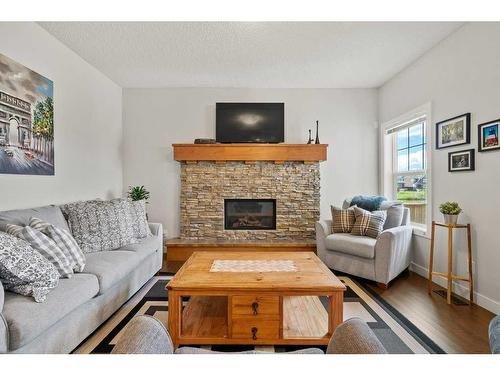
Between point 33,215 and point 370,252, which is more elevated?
point 33,215

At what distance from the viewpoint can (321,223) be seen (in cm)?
373

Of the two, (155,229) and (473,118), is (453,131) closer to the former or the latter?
(473,118)

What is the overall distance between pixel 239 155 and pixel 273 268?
2.27 metres

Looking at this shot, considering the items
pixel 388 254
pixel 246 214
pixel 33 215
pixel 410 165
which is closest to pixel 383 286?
pixel 388 254

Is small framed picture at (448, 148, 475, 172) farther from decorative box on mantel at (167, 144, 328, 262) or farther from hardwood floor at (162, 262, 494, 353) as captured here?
decorative box on mantel at (167, 144, 328, 262)

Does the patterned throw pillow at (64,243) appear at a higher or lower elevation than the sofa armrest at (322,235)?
higher

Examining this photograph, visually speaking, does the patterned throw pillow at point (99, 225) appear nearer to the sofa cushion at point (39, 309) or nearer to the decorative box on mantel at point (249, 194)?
the sofa cushion at point (39, 309)

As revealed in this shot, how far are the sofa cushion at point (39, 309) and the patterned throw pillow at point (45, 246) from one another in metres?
0.09

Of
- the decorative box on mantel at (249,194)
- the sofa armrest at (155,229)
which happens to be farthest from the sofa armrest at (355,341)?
the decorative box on mantel at (249,194)

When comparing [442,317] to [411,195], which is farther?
[411,195]

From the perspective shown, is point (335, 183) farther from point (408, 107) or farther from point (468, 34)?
point (468, 34)

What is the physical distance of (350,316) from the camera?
7.79ft

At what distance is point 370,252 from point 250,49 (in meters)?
2.55

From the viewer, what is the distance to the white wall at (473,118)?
2443 millimetres
